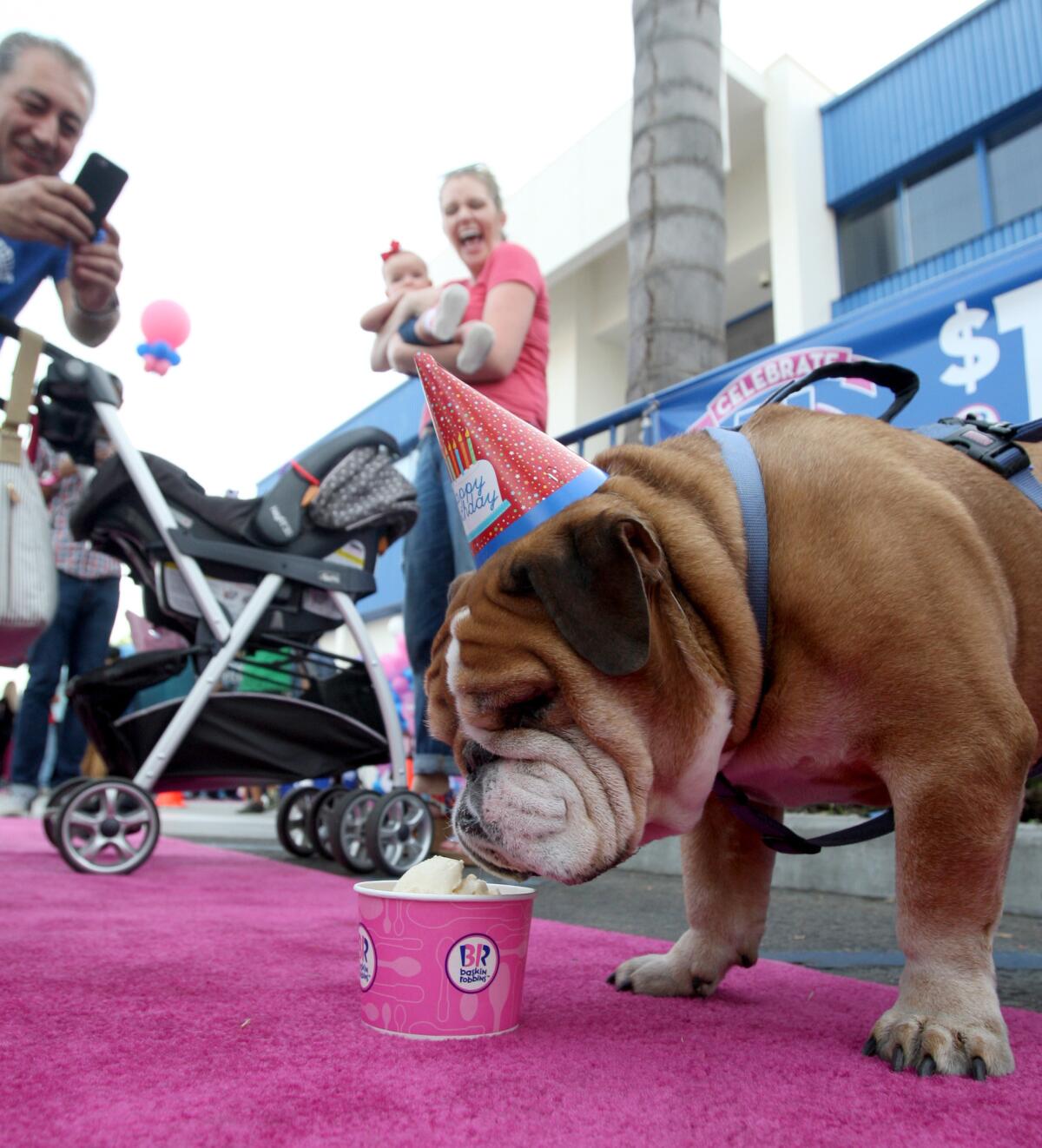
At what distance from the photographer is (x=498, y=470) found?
4.90ft

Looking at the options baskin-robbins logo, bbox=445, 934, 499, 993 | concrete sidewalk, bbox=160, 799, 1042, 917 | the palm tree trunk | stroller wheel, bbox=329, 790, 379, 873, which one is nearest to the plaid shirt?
stroller wheel, bbox=329, 790, 379, 873

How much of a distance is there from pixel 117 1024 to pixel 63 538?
4261 millimetres

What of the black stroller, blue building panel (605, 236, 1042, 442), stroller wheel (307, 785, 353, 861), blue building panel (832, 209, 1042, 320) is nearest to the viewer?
blue building panel (605, 236, 1042, 442)

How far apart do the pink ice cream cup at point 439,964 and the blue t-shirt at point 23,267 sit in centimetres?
326

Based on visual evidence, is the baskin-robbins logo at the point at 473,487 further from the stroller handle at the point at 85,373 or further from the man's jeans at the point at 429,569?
the stroller handle at the point at 85,373

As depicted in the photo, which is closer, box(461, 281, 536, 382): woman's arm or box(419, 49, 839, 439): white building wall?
box(461, 281, 536, 382): woman's arm

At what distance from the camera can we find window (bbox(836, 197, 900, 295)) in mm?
12070

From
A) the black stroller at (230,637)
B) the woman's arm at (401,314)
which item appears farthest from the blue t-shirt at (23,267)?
the woman's arm at (401,314)

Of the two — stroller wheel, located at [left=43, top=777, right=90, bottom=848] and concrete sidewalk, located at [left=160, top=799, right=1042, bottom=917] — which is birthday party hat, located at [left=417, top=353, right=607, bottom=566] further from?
stroller wheel, located at [left=43, top=777, right=90, bottom=848]

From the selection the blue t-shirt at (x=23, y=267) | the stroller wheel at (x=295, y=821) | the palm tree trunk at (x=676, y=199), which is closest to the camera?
the blue t-shirt at (x=23, y=267)

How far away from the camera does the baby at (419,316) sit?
3357mm

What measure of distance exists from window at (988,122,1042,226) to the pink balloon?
953 cm

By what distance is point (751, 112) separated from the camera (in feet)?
40.7

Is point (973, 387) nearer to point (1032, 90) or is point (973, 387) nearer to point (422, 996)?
point (422, 996)
